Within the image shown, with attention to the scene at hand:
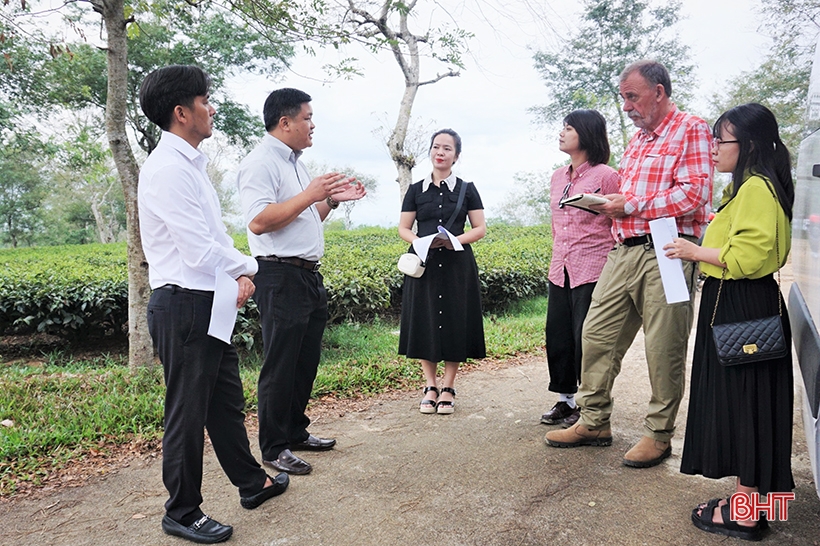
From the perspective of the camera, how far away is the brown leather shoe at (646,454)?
3.07 m

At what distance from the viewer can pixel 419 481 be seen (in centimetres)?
298

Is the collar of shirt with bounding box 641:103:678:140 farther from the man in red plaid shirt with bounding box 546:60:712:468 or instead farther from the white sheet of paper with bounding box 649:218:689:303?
the white sheet of paper with bounding box 649:218:689:303

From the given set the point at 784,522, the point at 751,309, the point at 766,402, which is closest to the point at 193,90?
the point at 751,309

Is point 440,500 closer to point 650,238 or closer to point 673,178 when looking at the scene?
point 650,238

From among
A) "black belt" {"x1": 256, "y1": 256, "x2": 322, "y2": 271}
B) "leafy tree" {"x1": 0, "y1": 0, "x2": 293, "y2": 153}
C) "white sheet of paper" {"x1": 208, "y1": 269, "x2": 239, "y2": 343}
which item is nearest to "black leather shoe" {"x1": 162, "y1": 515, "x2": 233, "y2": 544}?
"white sheet of paper" {"x1": 208, "y1": 269, "x2": 239, "y2": 343}

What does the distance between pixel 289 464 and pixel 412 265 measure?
149 cm

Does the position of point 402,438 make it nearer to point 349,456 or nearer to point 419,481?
point 349,456

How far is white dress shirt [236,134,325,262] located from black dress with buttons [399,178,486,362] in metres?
1.09

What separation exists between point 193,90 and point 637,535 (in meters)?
2.58

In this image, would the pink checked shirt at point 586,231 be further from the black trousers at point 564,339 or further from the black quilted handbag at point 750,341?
the black quilted handbag at point 750,341

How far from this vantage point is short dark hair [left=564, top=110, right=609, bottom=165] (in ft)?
11.7

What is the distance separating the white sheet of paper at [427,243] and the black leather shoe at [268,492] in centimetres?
163

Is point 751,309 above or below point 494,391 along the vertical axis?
above

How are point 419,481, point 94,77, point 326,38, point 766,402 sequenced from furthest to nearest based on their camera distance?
point 94,77
point 326,38
point 419,481
point 766,402
